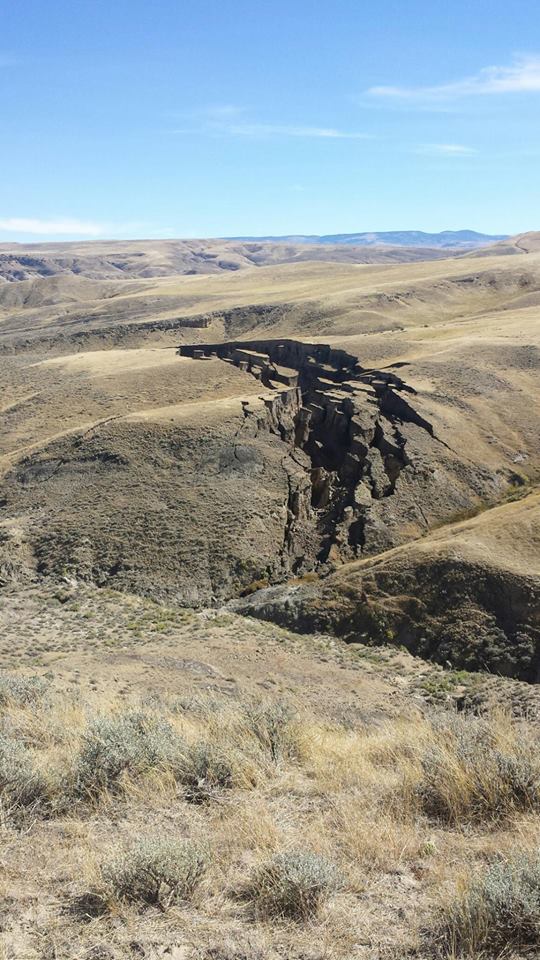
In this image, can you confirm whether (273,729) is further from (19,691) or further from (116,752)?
(19,691)

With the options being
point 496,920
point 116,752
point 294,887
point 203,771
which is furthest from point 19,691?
point 496,920

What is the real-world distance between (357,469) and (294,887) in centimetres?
3488

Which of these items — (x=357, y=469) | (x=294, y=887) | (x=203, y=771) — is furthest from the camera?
(x=357, y=469)

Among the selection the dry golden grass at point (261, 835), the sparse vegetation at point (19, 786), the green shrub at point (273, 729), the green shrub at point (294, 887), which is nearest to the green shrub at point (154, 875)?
the dry golden grass at point (261, 835)

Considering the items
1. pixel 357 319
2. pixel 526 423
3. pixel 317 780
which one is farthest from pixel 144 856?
pixel 357 319

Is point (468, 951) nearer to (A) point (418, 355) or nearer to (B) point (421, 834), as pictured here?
(B) point (421, 834)

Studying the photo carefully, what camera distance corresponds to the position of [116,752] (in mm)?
7301

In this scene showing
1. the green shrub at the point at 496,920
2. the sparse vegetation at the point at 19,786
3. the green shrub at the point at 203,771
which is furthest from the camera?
the green shrub at the point at 203,771

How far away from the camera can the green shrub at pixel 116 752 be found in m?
7.08

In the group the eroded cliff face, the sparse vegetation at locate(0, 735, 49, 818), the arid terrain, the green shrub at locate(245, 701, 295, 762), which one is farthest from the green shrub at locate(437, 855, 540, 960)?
the eroded cliff face

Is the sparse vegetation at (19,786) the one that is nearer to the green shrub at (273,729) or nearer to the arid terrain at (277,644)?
the arid terrain at (277,644)

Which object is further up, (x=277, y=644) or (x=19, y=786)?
(x=19, y=786)

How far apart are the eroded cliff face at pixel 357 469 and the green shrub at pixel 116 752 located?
A: 83.0ft

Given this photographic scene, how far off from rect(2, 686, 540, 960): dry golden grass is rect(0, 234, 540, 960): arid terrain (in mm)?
27
